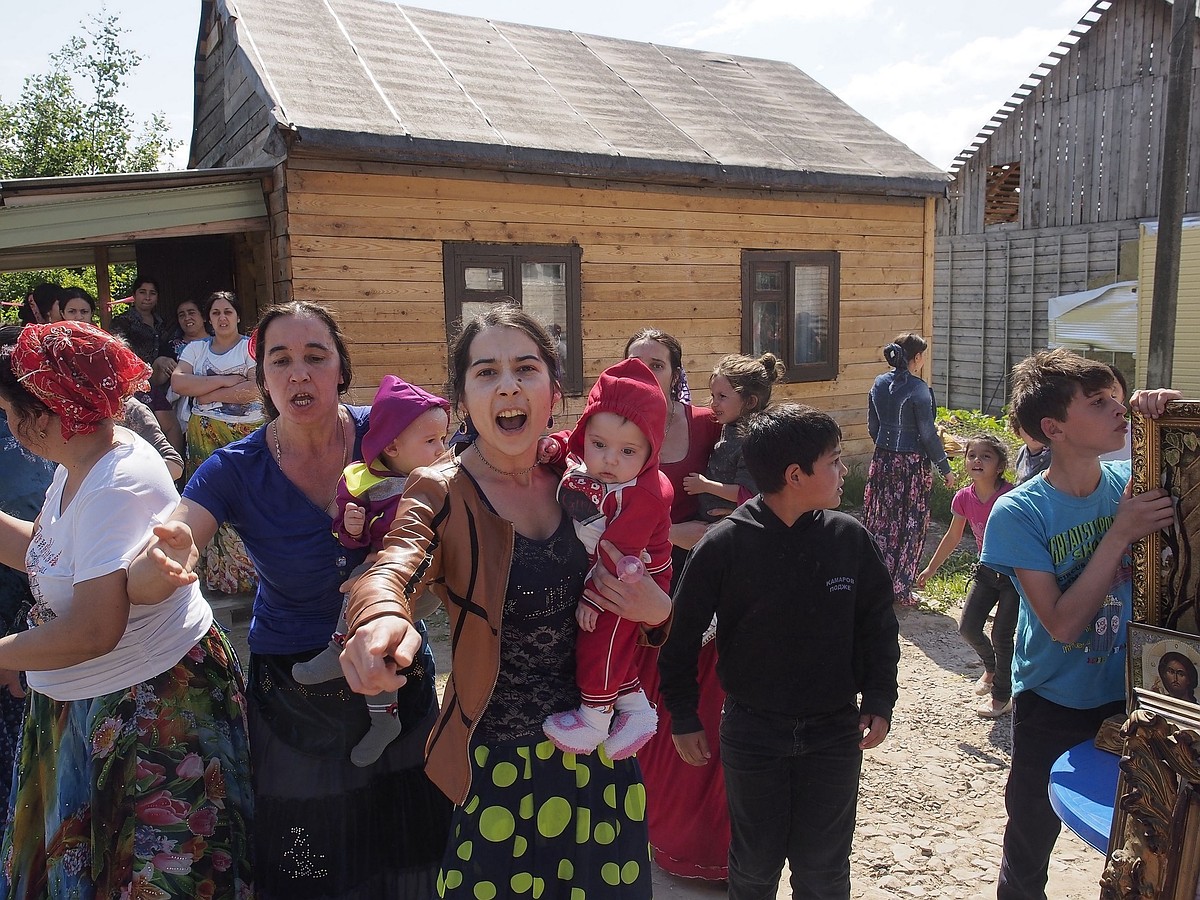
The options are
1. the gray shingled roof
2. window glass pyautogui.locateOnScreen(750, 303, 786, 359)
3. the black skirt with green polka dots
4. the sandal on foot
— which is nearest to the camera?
the black skirt with green polka dots

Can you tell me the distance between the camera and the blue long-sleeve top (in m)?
6.27

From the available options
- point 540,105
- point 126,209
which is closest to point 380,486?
point 126,209

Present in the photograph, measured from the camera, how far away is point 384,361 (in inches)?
285

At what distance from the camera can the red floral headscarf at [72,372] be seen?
84.7 inches

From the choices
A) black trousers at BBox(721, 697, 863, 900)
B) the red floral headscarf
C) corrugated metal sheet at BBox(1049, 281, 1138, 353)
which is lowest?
black trousers at BBox(721, 697, 863, 900)

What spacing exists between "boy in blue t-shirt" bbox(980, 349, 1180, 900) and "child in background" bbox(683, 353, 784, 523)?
4.66ft

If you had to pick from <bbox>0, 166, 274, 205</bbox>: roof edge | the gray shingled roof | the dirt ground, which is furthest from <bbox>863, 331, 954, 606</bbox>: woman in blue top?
<bbox>0, 166, 274, 205</bbox>: roof edge

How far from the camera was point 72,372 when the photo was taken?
2172mm

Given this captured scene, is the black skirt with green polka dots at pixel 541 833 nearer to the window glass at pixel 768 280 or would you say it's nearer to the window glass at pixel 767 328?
the window glass at pixel 767 328

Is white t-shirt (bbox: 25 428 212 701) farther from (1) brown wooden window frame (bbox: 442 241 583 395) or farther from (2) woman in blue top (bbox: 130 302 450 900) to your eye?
(1) brown wooden window frame (bbox: 442 241 583 395)

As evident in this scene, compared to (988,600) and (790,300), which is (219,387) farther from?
(790,300)

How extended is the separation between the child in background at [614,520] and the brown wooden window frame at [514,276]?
532 cm

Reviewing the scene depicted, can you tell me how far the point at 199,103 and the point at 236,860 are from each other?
994 cm

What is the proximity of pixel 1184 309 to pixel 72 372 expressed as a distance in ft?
55.8
